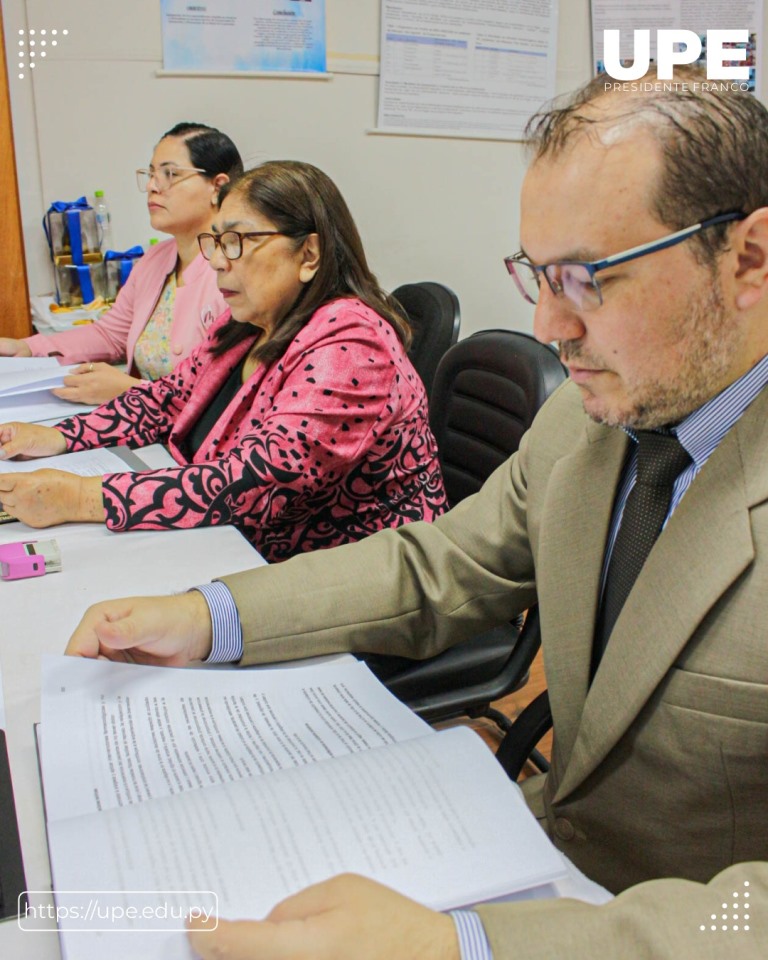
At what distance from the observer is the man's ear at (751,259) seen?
2.47 feet

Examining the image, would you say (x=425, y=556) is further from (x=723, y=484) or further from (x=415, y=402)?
(x=415, y=402)

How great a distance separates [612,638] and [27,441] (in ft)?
3.87

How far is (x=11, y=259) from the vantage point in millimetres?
3021

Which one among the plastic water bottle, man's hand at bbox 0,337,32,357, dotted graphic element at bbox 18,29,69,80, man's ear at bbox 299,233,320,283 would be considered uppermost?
dotted graphic element at bbox 18,29,69,80

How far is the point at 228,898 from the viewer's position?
0.60 meters

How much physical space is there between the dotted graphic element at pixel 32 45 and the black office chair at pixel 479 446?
2.01 m

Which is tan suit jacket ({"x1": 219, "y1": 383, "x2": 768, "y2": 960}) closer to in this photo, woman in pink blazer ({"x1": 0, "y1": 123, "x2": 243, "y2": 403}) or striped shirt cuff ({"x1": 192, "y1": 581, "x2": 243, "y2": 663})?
striped shirt cuff ({"x1": 192, "y1": 581, "x2": 243, "y2": 663})

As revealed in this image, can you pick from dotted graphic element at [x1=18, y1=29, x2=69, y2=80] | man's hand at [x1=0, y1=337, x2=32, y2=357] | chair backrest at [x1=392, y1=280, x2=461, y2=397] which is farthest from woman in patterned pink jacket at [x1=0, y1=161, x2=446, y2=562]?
dotted graphic element at [x1=18, y1=29, x2=69, y2=80]

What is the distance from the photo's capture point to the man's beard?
770 mm

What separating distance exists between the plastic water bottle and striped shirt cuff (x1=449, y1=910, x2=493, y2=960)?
293 cm

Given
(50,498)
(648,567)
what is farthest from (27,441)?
(648,567)

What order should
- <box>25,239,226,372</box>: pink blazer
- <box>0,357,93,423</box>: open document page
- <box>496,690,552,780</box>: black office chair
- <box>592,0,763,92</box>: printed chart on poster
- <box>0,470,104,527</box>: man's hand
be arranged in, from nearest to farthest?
<box>496,690,552,780</box>: black office chair < <box>0,470,104,527</box>: man's hand < <box>0,357,93,423</box>: open document page < <box>25,239,226,372</box>: pink blazer < <box>592,0,763,92</box>: printed chart on poster

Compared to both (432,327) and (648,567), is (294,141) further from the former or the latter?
(648,567)

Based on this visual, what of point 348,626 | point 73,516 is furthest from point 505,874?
point 73,516
